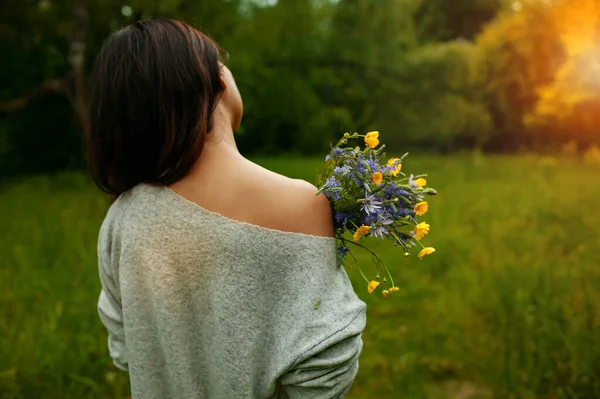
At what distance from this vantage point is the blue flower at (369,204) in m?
1.45

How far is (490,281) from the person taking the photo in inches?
181

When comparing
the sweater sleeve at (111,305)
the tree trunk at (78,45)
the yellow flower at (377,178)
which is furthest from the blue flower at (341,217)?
the tree trunk at (78,45)

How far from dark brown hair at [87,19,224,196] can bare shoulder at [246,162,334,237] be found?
0.64ft

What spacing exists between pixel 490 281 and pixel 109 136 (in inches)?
147

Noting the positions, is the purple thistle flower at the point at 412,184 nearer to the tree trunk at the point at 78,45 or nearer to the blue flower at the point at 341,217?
the blue flower at the point at 341,217

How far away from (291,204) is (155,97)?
411mm

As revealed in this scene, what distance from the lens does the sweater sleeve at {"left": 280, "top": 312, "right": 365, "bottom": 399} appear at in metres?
1.44

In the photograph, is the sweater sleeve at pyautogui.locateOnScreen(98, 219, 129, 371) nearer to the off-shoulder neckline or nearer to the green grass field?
the off-shoulder neckline

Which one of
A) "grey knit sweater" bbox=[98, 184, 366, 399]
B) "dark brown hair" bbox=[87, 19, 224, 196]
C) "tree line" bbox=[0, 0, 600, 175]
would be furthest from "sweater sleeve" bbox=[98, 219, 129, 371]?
"tree line" bbox=[0, 0, 600, 175]

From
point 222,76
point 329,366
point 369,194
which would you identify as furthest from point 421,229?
point 222,76

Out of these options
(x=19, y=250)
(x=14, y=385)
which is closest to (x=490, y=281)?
(x=14, y=385)

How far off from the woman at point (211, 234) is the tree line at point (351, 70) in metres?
7.98

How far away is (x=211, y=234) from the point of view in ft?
4.78

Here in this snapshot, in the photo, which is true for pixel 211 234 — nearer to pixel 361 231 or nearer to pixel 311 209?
pixel 311 209
